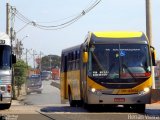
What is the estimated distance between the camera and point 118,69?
925 inches

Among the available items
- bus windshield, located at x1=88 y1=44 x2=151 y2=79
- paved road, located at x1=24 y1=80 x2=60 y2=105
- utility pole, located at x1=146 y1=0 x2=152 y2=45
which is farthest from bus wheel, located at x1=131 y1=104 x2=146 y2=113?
paved road, located at x1=24 y1=80 x2=60 y2=105

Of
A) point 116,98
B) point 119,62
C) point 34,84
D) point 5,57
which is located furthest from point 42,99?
point 116,98

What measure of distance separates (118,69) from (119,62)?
0.31m

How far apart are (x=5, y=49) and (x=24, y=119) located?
6.54 m

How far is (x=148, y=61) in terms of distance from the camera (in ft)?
77.3

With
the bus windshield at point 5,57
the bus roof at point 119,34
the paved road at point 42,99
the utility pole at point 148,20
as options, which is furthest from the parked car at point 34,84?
the bus roof at point 119,34

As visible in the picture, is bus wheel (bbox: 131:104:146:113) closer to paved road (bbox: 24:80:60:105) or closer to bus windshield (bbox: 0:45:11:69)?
bus windshield (bbox: 0:45:11:69)

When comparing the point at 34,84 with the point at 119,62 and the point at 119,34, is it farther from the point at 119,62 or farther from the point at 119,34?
the point at 119,62

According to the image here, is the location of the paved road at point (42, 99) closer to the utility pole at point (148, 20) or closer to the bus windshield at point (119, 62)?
the utility pole at point (148, 20)

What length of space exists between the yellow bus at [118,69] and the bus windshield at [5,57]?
3.79m

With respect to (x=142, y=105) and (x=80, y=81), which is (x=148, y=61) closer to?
(x=142, y=105)

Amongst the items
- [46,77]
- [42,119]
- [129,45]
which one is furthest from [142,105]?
[46,77]

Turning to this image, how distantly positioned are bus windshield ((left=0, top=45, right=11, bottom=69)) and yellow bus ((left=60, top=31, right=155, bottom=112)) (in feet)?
12.4

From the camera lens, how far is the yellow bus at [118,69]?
23.2 meters
